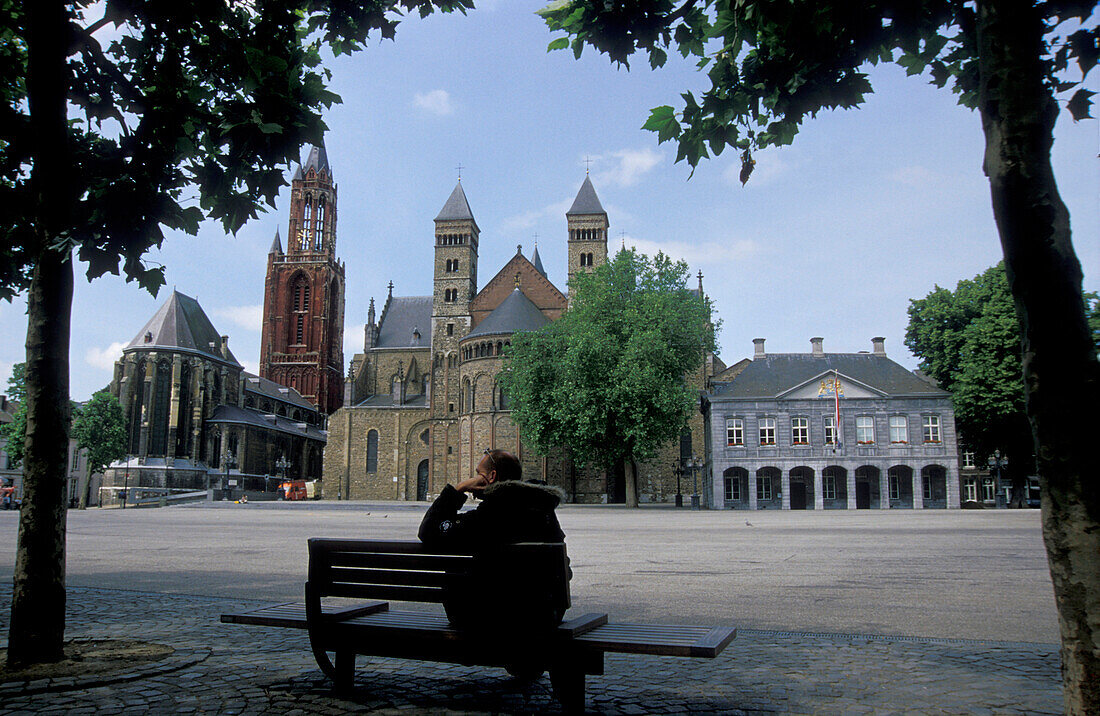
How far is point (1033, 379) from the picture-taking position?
324 cm

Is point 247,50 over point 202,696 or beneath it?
over

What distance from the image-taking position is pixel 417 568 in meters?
4.29

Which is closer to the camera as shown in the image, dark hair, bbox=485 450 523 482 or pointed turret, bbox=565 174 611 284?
dark hair, bbox=485 450 523 482

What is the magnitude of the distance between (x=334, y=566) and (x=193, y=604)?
4.04m

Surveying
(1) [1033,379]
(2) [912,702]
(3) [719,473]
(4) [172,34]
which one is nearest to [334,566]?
(2) [912,702]

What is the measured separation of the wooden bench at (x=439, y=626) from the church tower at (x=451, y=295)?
188 feet

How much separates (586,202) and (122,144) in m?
58.5

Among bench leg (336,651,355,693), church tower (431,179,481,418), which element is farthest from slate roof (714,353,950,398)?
bench leg (336,651,355,693)

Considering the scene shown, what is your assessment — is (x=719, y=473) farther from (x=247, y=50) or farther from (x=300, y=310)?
(x=300, y=310)

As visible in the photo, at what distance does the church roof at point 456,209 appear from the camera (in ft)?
214

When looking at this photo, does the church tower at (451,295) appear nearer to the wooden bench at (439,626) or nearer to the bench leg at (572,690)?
the wooden bench at (439,626)

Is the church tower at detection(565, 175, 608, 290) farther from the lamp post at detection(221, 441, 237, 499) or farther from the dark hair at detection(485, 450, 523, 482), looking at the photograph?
the dark hair at detection(485, 450, 523, 482)

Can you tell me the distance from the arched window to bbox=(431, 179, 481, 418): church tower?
8.56 m

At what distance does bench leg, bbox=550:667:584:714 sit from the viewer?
3.92 metres
